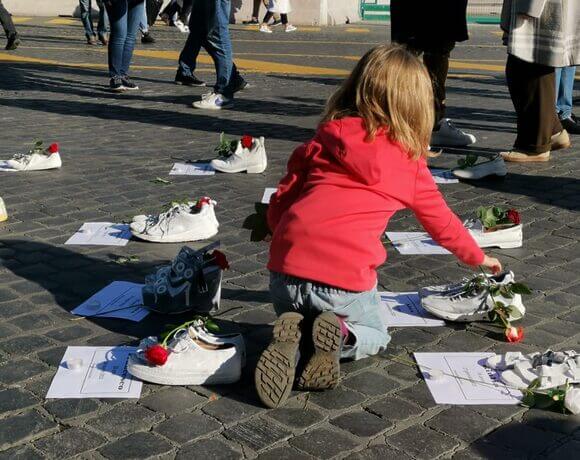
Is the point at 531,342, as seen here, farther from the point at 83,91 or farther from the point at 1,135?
the point at 83,91

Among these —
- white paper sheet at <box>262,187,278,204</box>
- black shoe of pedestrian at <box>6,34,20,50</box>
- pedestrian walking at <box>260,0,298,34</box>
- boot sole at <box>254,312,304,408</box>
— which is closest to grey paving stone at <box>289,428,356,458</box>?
boot sole at <box>254,312,304,408</box>

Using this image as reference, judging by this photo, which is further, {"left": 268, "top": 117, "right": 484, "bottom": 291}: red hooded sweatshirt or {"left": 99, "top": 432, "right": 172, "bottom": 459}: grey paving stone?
{"left": 268, "top": 117, "right": 484, "bottom": 291}: red hooded sweatshirt

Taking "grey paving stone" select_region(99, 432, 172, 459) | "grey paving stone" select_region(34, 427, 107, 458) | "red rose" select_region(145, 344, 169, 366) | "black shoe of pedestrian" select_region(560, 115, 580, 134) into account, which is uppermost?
"red rose" select_region(145, 344, 169, 366)

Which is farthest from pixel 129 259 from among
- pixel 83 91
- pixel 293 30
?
pixel 293 30

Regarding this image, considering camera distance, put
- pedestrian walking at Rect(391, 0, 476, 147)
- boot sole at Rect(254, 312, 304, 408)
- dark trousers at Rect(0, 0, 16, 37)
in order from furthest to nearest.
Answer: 1. dark trousers at Rect(0, 0, 16, 37)
2. pedestrian walking at Rect(391, 0, 476, 147)
3. boot sole at Rect(254, 312, 304, 408)

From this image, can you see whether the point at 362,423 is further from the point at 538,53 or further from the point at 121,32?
the point at 121,32

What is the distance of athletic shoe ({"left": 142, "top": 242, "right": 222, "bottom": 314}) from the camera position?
12.2 feet

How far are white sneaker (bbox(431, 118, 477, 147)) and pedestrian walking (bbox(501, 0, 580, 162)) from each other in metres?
0.77

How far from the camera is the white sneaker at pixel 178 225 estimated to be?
4.75 m

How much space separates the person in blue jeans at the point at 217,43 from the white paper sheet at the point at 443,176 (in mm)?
3317

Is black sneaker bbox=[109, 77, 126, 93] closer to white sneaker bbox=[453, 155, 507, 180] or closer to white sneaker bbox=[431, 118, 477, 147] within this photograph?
white sneaker bbox=[431, 118, 477, 147]

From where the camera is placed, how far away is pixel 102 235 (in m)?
4.88

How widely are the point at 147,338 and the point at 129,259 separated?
126 centimetres

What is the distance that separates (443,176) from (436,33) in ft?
4.97
